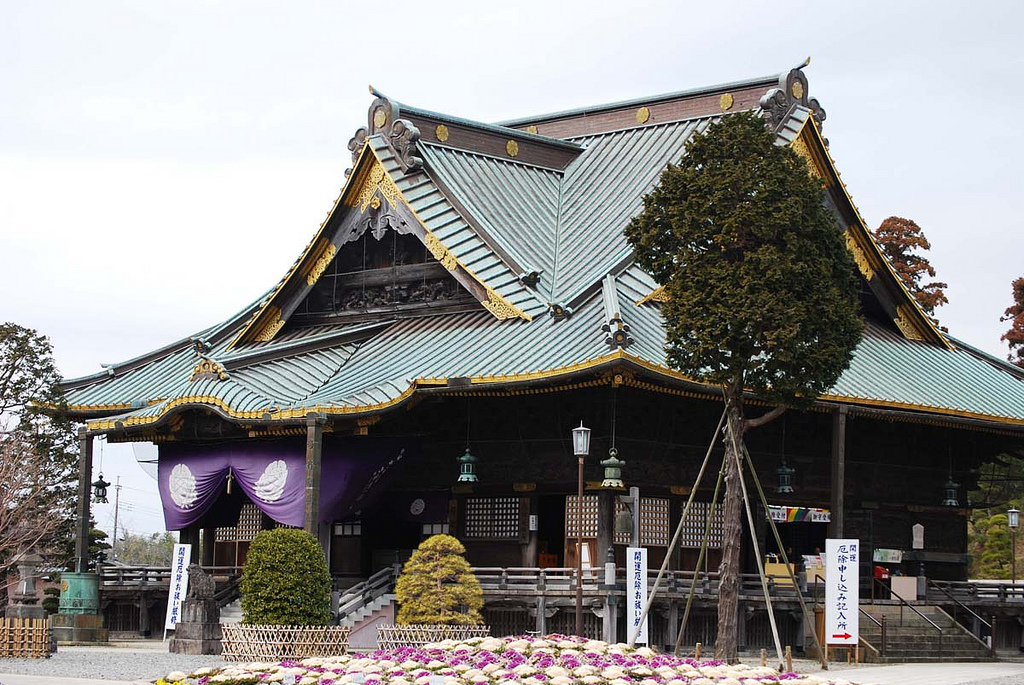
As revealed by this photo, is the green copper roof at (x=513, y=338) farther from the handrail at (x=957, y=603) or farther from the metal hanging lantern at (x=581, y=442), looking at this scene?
the handrail at (x=957, y=603)

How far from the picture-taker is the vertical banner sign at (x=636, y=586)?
27734mm

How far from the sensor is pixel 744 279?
24.7 meters

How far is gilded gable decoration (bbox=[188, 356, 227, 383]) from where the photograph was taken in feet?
102

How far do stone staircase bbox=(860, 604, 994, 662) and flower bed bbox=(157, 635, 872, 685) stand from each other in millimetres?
10664

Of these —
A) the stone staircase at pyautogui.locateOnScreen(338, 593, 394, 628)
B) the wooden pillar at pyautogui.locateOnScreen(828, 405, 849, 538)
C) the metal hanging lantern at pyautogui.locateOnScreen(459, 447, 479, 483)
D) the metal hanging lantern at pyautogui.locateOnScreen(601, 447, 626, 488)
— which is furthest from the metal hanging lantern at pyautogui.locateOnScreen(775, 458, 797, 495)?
the stone staircase at pyautogui.locateOnScreen(338, 593, 394, 628)

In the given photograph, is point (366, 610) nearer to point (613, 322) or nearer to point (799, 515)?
point (613, 322)

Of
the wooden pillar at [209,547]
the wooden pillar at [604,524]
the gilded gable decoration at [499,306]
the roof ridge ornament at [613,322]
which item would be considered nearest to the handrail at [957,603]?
the wooden pillar at [604,524]

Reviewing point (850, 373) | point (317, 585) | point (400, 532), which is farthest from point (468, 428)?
point (850, 373)

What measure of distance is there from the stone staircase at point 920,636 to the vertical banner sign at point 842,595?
1968 millimetres

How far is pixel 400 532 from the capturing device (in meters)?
34.0

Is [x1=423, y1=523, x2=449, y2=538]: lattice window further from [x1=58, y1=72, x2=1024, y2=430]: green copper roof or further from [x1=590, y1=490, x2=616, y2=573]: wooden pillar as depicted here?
[x1=590, y1=490, x2=616, y2=573]: wooden pillar

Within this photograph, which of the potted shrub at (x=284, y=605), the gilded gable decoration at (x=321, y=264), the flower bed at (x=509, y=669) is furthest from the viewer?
the gilded gable decoration at (x=321, y=264)

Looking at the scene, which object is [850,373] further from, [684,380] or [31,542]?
[31,542]

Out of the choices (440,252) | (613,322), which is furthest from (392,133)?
(613,322)
